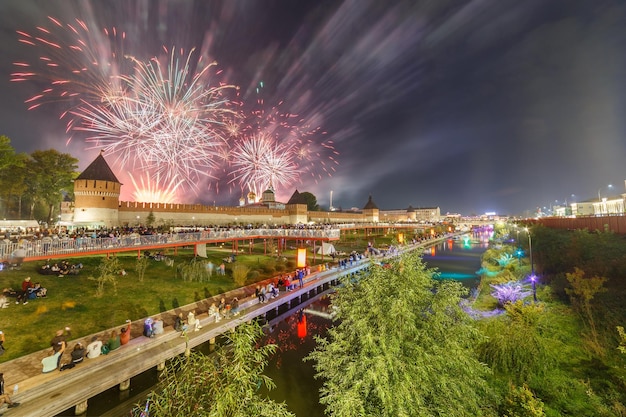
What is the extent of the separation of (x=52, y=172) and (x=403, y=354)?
202 ft

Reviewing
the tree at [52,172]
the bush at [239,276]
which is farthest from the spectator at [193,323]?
the tree at [52,172]

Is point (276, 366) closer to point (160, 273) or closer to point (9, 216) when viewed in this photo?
point (160, 273)

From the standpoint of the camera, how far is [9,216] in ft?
178

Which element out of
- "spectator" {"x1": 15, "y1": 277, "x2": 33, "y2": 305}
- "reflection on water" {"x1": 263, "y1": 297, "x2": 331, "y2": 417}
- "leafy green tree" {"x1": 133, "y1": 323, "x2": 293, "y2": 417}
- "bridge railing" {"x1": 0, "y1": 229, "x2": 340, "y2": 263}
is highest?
"bridge railing" {"x1": 0, "y1": 229, "x2": 340, "y2": 263}

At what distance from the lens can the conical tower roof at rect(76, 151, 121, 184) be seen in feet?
123

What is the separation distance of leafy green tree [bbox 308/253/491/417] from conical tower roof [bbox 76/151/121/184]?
4250 cm

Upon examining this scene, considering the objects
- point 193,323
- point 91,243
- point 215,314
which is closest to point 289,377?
point 215,314

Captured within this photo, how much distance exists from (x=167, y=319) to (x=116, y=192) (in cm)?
3112

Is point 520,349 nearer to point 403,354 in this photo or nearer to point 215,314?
point 403,354

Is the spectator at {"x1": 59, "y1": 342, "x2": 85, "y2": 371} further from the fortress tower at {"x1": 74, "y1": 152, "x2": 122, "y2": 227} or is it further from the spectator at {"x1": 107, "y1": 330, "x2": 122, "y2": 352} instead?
the fortress tower at {"x1": 74, "y1": 152, "x2": 122, "y2": 227}

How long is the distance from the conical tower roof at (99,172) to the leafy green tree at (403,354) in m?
42.5

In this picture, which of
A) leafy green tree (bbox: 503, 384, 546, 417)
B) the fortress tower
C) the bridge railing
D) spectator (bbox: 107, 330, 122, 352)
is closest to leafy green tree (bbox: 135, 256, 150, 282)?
the bridge railing

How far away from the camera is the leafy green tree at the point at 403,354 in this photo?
317 inches

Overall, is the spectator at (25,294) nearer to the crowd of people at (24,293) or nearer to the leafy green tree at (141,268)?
the crowd of people at (24,293)
